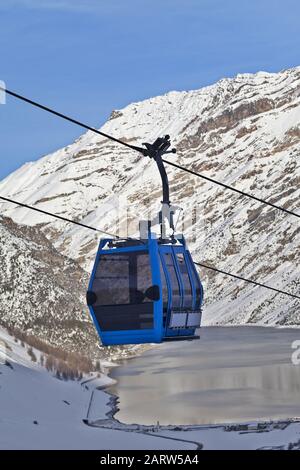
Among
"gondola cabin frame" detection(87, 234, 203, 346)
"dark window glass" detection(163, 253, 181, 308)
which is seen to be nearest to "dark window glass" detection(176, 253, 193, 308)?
"gondola cabin frame" detection(87, 234, 203, 346)

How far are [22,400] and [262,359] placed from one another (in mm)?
47993

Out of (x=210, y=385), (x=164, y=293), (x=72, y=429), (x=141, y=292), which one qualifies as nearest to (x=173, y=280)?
(x=164, y=293)

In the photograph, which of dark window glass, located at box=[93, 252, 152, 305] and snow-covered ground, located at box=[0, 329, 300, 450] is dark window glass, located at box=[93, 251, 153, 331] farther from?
snow-covered ground, located at box=[0, 329, 300, 450]

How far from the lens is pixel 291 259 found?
183 m

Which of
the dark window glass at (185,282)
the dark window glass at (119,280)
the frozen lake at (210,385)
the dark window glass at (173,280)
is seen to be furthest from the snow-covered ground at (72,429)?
the dark window glass at (173,280)

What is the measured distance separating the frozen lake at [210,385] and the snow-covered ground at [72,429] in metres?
4.09

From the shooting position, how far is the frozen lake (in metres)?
49.4

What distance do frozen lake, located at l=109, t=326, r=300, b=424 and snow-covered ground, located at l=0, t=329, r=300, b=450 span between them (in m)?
4.09

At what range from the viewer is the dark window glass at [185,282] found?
2208 centimetres

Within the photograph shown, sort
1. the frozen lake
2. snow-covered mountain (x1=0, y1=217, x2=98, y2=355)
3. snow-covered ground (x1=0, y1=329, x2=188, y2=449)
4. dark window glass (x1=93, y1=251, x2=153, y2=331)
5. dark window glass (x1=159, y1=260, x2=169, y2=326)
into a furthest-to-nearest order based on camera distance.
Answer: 1. snow-covered mountain (x1=0, y1=217, x2=98, y2=355)
2. the frozen lake
3. snow-covered ground (x1=0, y1=329, x2=188, y2=449)
4. dark window glass (x1=93, y1=251, x2=153, y2=331)
5. dark window glass (x1=159, y1=260, x2=169, y2=326)

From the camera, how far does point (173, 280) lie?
71.4ft
